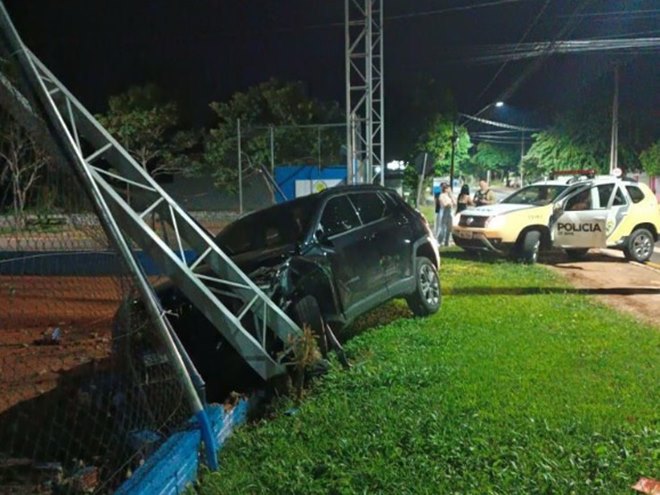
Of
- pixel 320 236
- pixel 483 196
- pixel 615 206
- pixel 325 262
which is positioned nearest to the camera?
pixel 325 262

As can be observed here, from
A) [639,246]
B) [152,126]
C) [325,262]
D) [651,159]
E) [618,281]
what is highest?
[152,126]

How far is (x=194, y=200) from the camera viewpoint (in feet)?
106

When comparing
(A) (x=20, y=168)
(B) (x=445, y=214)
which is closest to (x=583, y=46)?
(B) (x=445, y=214)

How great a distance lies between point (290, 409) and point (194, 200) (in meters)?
28.1

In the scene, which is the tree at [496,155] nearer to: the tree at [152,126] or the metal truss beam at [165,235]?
the tree at [152,126]

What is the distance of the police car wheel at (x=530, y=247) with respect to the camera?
13617 mm

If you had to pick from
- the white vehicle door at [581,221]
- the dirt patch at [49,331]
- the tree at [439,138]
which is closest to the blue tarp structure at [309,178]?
the white vehicle door at [581,221]

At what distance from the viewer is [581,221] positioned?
13672 millimetres

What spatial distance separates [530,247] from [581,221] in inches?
47.9

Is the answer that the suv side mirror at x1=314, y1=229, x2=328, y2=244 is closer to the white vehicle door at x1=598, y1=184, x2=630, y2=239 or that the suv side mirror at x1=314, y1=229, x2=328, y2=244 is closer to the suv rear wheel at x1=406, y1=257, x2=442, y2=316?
the suv rear wheel at x1=406, y1=257, x2=442, y2=316

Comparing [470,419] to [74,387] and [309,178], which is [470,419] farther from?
[309,178]

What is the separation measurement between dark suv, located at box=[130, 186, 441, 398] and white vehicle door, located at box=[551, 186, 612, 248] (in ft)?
19.5

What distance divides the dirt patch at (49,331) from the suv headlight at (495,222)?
24.9ft

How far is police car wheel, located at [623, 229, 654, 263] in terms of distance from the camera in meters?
14.2
